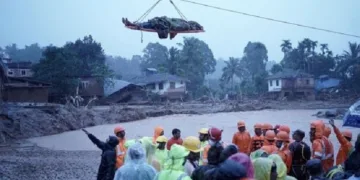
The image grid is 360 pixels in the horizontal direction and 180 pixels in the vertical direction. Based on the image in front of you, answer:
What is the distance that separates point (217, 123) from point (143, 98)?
→ 2219cm

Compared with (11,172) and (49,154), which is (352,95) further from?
(11,172)

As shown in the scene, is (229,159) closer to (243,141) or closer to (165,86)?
(243,141)

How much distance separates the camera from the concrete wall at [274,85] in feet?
186

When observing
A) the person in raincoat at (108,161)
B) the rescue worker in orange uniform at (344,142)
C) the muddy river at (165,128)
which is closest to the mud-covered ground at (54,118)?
the muddy river at (165,128)

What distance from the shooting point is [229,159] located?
3.25 metres

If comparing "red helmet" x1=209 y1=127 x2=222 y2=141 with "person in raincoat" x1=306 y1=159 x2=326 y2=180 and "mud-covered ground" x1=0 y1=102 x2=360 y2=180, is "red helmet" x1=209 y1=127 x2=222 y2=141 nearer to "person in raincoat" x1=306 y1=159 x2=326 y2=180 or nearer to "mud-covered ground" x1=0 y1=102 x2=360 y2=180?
"person in raincoat" x1=306 y1=159 x2=326 y2=180

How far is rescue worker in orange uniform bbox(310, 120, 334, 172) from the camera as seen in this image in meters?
6.45

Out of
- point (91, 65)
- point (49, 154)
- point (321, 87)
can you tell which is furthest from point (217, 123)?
point (321, 87)

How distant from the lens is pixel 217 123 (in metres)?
32.3

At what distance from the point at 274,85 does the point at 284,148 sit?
53083mm

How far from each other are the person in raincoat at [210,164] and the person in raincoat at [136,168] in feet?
2.26

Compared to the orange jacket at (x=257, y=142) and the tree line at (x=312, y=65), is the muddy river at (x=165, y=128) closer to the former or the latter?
the orange jacket at (x=257, y=142)

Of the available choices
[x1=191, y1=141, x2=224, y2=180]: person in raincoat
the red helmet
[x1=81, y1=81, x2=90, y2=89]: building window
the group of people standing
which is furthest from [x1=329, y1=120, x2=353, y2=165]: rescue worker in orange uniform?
[x1=81, y1=81, x2=90, y2=89]: building window

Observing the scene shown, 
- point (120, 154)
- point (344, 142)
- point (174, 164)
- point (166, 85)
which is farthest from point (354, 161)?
point (166, 85)
